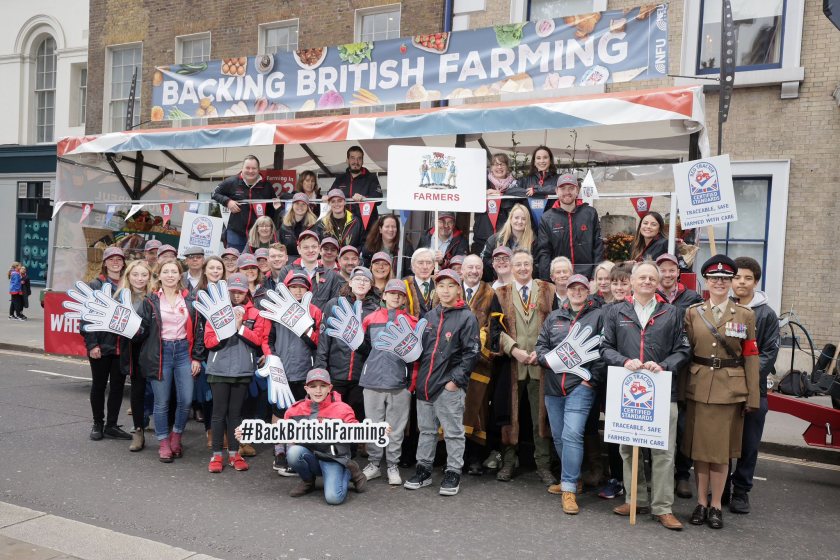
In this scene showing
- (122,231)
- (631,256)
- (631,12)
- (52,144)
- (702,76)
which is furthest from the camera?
(52,144)

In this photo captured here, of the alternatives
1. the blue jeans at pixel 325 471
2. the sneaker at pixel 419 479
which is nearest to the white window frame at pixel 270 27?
the sneaker at pixel 419 479

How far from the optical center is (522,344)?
6133mm

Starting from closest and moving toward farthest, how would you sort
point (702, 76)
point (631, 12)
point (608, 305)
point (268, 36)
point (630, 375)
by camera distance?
point (630, 375) → point (608, 305) → point (631, 12) → point (702, 76) → point (268, 36)

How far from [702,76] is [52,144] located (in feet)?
57.8

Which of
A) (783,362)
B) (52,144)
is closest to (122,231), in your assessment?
→ (783,362)

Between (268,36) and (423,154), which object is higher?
(268,36)

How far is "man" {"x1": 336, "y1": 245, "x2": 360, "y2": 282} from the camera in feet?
24.0

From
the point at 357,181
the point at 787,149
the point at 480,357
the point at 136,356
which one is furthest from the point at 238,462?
the point at 787,149

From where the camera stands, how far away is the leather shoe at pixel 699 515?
5191 millimetres

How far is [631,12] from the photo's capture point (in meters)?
8.16

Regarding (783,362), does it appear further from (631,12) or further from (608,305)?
(608,305)

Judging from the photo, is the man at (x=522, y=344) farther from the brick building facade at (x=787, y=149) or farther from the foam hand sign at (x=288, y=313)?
the brick building facade at (x=787, y=149)

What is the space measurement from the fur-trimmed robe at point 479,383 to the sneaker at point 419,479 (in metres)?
0.57

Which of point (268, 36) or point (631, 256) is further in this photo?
point (268, 36)
